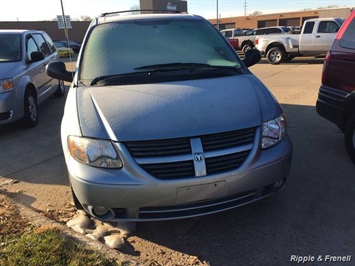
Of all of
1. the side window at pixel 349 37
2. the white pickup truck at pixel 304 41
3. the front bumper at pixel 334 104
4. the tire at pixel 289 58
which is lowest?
the tire at pixel 289 58

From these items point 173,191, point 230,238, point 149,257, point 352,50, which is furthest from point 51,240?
point 352,50

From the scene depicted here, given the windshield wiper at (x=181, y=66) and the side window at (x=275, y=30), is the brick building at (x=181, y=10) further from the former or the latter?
the windshield wiper at (x=181, y=66)

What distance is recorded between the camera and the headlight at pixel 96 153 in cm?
256

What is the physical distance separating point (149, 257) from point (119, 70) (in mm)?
1795

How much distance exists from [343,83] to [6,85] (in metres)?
4.94

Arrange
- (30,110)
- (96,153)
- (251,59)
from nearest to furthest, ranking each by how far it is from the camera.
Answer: (96,153)
(251,59)
(30,110)

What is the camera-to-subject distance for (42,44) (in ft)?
25.7

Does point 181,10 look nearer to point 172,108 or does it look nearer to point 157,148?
point 172,108

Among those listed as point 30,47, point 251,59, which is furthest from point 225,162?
point 30,47

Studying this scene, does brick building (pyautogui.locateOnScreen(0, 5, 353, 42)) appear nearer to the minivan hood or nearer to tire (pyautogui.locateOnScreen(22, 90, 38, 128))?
tire (pyautogui.locateOnScreen(22, 90, 38, 128))

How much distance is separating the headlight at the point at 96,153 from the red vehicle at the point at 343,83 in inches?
116

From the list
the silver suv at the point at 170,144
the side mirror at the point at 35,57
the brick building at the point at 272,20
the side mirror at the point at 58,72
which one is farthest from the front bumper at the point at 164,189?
the brick building at the point at 272,20

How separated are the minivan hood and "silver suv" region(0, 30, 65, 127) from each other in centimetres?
299

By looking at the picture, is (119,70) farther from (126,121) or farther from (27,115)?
(27,115)
